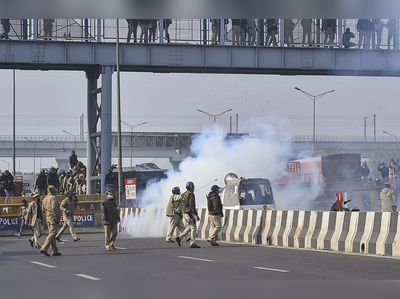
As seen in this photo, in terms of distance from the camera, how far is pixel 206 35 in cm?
3631

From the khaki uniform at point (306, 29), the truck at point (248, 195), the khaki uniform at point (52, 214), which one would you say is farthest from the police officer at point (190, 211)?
the khaki uniform at point (306, 29)

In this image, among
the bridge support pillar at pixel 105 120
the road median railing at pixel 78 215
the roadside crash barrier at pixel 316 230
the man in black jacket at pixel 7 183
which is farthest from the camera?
the man in black jacket at pixel 7 183

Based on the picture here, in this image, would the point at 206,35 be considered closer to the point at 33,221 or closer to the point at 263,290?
the point at 33,221

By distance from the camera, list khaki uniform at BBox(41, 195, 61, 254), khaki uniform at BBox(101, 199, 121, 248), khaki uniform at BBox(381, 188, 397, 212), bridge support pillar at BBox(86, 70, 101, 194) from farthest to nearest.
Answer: bridge support pillar at BBox(86, 70, 101, 194) → khaki uniform at BBox(381, 188, 397, 212) → khaki uniform at BBox(101, 199, 121, 248) → khaki uniform at BBox(41, 195, 61, 254)

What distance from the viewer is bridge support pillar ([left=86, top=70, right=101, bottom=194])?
37625 millimetres

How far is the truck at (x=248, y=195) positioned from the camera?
28594 millimetres

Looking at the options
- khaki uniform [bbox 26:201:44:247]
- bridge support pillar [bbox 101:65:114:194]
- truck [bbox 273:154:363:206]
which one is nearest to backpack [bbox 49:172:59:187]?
bridge support pillar [bbox 101:65:114:194]

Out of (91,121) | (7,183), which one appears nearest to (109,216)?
(7,183)

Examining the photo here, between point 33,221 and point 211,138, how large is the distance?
2091 cm

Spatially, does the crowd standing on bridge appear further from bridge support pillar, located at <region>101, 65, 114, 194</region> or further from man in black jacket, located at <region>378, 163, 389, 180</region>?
man in black jacket, located at <region>378, 163, 389, 180</region>

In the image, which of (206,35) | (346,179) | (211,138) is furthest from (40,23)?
(346,179)

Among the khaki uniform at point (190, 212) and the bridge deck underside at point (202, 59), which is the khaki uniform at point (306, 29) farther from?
the khaki uniform at point (190, 212)

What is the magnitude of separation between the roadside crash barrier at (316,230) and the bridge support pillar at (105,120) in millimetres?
10606

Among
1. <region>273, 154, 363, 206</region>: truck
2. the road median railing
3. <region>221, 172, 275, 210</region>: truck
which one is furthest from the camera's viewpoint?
<region>273, 154, 363, 206</region>: truck
